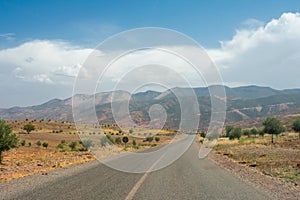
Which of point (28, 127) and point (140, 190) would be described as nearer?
point (140, 190)

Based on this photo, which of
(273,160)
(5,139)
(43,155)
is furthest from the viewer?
(43,155)

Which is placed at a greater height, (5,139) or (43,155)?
(5,139)

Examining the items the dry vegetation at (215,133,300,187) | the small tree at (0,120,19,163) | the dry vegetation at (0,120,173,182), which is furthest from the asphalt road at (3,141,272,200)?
the small tree at (0,120,19,163)

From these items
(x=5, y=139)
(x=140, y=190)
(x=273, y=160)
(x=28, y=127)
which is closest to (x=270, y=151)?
(x=273, y=160)

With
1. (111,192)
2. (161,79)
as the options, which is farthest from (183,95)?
(111,192)

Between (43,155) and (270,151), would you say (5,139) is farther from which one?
(270,151)

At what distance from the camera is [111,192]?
1015 centimetres

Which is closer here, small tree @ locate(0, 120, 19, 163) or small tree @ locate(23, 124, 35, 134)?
small tree @ locate(0, 120, 19, 163)

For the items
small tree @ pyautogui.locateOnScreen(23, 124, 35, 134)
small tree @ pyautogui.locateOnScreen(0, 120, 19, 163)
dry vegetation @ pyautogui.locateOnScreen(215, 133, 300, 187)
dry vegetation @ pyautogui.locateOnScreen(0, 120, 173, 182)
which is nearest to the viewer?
dry vegetation @ pyautogui.locateOnScreen(215, 133, 300, 187)

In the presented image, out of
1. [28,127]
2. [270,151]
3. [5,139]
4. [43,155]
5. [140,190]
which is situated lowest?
[270,151]

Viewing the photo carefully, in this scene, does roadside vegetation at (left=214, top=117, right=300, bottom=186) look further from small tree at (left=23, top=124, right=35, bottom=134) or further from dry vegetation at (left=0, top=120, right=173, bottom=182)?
small tree at (left=23, top=124, right=35, bottom=134)

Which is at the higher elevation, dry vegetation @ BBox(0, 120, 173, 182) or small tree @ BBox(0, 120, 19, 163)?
small tree @ BBox(0, 120, 19, 163)

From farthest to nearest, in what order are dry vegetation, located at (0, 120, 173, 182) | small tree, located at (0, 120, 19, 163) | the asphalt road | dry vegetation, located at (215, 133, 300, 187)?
small tree, located at (0, 120, 19, 163) < dry vegetation, located at (0, 120, 173, 182) < dry vegetation, located at (215, 133, 300, 187) < the asphalt road

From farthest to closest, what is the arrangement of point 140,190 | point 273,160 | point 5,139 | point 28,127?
point 28,127 → point 273,160 → point 5,139 → point 140,190
